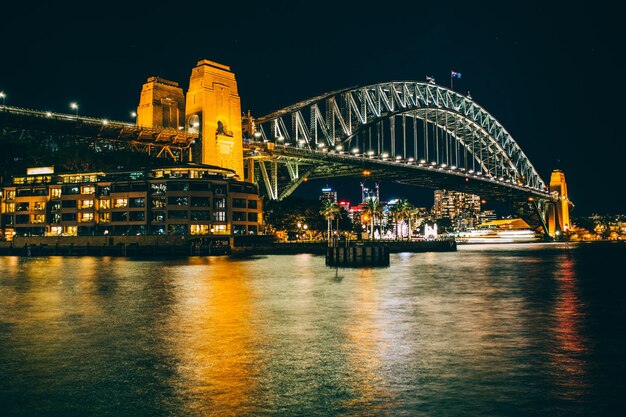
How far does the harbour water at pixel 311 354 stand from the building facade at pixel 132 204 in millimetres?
58125

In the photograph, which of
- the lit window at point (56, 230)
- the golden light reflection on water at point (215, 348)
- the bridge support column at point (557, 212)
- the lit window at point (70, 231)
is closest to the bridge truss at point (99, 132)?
the lit window at point (70, 231)

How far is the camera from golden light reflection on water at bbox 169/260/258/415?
9.74 meters

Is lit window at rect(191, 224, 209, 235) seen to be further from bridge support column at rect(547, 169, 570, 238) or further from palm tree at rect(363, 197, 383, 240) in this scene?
bridge support column at rect(547, 169, 570, 238)

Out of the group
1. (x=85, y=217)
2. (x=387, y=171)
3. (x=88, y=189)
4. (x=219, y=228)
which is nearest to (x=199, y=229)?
(x=219, y=228)

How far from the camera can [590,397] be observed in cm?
970

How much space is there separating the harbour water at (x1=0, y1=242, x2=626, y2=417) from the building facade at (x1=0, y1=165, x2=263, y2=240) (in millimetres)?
58125

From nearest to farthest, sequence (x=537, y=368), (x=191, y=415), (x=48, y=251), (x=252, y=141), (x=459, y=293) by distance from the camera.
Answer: (x=191, y=415) < (x=537, y=368) < (x=459, y=293) < (x=48, y=251) < (x=252, y=141)

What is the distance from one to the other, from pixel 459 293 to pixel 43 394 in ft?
73.4

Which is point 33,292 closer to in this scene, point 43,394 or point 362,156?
point 43,394

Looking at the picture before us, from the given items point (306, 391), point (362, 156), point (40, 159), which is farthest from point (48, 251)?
point (306, 391)

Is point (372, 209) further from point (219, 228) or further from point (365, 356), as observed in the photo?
point (365, 356)

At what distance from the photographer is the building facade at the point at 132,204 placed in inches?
3351

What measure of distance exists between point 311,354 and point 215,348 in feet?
8.38

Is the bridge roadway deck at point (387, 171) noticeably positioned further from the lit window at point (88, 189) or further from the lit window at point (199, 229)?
the lit window at point (88, 189)
